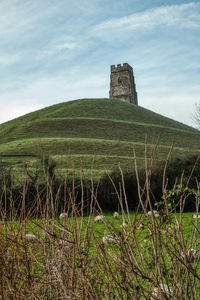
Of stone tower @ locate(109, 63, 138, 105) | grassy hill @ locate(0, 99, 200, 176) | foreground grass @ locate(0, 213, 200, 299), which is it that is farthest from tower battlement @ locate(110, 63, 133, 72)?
foreground grass @ locate(0, 213, 200, 299)

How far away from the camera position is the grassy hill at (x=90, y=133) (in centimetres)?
2686

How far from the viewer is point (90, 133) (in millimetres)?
35375

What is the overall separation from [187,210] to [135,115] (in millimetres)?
33263

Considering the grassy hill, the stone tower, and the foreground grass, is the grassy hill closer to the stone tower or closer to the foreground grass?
the stone tower

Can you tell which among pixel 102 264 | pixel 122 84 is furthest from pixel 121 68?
pixel 102 264

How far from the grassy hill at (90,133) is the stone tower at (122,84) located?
54.9 ft

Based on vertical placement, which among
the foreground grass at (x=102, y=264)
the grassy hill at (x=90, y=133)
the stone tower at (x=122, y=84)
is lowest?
the foreground grass at (x=102, y=264)

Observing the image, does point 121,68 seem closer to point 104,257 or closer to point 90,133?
point 90,133

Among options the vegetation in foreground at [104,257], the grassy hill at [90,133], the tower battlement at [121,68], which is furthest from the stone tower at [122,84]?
the vegetation in foreground at [104,257]

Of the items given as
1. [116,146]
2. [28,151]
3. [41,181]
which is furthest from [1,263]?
[116,146]

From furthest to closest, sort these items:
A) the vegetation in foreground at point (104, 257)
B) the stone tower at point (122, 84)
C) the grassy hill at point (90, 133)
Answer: the stone tower at point (122, 84) < the grassy hill at point (90, 133) < the vegetation in foreground at point (104, 257)

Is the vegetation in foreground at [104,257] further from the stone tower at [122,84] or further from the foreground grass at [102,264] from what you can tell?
the stone tower at [122,84]

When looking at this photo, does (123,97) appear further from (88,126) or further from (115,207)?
(115,207)

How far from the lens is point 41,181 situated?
1436 cm
